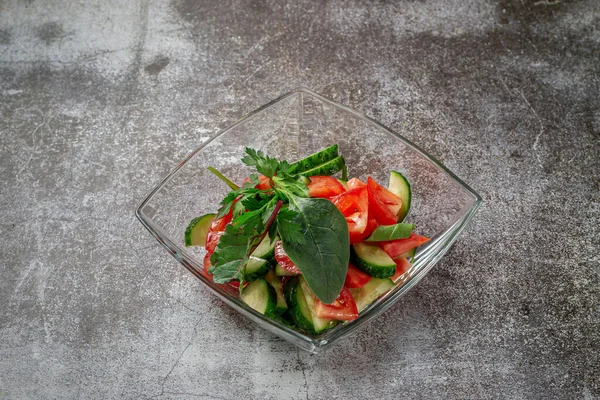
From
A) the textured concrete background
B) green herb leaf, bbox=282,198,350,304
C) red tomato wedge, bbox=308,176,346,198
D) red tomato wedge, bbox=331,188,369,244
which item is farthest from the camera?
the textured concrete background

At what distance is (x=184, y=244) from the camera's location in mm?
1837

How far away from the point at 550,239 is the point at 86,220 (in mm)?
1429

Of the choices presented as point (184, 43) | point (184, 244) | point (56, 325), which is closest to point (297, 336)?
point (184, 244)

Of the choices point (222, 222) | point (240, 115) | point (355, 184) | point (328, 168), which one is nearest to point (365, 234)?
point (355, 184)

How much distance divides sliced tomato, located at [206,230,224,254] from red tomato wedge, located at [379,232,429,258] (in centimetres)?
42

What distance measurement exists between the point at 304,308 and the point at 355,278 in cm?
15

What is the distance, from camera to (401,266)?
1697 millimetres

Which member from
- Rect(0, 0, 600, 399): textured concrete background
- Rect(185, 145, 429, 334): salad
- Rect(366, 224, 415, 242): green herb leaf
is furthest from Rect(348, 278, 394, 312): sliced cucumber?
Rect(0, 0, 600, 399): textured concrete background

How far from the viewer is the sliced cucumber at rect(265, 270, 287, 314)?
166 centimetres

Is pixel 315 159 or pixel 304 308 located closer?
pixel 304 308

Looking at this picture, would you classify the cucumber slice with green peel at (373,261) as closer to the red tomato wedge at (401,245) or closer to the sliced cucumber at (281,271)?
the red tomato wedge at (401,245)

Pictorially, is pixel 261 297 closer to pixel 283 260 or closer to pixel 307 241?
pixel 283 260

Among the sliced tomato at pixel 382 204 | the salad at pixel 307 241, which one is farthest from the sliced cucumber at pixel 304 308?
the sliced tomato at pixel 382 204

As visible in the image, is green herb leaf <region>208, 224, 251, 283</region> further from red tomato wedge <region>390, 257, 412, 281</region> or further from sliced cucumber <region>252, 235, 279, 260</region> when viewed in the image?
red tomato wedge <region>390, 257, 412, 281</region>
